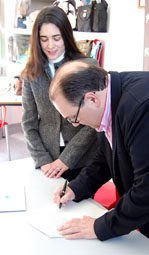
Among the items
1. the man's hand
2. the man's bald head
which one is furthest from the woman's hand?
the man's bald head

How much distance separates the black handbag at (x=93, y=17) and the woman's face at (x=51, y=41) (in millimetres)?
1934

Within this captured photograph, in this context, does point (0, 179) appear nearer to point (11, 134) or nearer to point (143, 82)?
point (143, 82)

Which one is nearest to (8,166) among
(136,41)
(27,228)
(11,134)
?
(27,228)

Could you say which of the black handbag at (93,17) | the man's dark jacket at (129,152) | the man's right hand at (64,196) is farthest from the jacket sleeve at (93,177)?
the black handbag at (93,17)

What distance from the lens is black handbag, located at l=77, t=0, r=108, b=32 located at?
299 centimetres

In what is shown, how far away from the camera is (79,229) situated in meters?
0.86

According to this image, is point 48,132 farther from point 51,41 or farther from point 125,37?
point 125,37

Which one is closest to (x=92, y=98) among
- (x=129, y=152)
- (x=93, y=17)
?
(x=129, y=152)

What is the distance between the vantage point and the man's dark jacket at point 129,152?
653 mm

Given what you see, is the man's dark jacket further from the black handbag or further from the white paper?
the black handbag

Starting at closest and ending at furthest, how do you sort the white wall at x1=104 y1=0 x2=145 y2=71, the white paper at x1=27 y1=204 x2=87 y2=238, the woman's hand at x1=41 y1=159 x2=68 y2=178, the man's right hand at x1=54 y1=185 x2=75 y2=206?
the white paper at x1=27 y1=204 x2=87 y2=238
the man's right hand at x1=54 y1=185 x2=75 y2=206
the woman's hand at x1=41 y1=159 x2=68 y2=178
the white wall at x1=104 y1=0 x2=145 y2=71

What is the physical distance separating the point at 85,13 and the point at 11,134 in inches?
85.4

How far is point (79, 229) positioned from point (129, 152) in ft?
1.05

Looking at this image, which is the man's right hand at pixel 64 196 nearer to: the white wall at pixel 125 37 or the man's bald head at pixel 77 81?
the man's bald head at pixel 77 81
